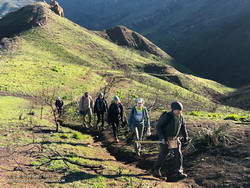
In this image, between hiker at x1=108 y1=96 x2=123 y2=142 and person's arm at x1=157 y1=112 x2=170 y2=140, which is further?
hiker at x1=108 y1=96 x2=123 y2=142

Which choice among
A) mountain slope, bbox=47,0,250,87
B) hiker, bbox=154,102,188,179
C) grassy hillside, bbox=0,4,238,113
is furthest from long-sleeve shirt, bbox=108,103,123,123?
mountain slope, bbox=47,0,250,87

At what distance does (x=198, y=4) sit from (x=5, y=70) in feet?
525

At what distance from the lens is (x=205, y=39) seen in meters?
120

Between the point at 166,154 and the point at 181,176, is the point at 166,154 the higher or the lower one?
the higher one

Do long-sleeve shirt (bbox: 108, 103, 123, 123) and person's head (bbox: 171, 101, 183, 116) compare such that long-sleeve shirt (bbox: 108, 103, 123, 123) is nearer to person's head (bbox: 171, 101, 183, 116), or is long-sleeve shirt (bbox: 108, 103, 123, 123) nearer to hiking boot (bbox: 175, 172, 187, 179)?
hiking boot (bbox: 175, 172, 187, 179)

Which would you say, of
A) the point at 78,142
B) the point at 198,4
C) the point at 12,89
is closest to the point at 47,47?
the point at 12,89

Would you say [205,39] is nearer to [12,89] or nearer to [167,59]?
[167,59]

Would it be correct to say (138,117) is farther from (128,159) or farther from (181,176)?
(181,176)

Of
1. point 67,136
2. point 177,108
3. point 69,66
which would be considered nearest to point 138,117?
point 177,108

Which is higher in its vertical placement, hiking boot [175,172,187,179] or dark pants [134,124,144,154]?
dark pants [134,124,144,154]

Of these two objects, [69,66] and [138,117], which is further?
[69,66]

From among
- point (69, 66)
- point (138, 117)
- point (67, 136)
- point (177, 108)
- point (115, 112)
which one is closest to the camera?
point (177, 108)

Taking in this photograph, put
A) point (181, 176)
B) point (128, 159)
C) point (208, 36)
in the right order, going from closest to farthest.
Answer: point (181, 176), point (128, 159), point (208, 36)

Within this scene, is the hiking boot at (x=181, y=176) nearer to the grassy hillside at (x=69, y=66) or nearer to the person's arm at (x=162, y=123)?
the person's arm at (x=162, y=123)
